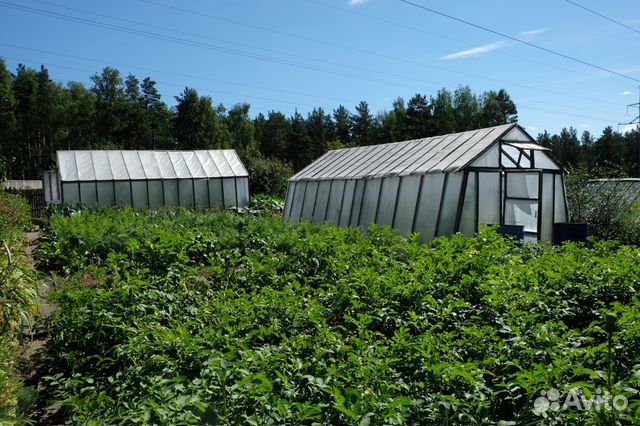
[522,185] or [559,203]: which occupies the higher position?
[522,185]

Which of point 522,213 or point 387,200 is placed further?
point 387,200

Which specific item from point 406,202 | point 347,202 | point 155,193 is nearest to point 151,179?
point 155,193

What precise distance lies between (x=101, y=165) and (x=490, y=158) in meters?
16.2

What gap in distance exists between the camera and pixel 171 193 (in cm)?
2175

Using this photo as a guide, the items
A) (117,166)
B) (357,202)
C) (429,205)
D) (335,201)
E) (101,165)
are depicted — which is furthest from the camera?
(117,166)

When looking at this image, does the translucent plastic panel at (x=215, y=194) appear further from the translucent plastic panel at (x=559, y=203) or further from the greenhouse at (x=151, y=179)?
the translucent plastic panel at (x=559, y=203)

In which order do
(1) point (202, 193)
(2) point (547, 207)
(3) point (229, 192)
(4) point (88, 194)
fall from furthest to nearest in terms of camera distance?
(3) point (229, 192), (1) point (202, 193), (4) point (88, 194), (2) point (547, 207)

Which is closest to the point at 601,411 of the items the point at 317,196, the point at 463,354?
the point at 463,354

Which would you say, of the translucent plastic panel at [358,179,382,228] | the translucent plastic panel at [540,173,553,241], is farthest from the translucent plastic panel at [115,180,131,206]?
the translucent plastic panel at [540,173,553,241]

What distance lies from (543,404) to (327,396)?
4.15ft

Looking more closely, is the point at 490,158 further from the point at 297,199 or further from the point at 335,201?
the point at 297,199

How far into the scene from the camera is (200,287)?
6039 mm

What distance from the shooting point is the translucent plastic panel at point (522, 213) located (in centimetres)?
1264

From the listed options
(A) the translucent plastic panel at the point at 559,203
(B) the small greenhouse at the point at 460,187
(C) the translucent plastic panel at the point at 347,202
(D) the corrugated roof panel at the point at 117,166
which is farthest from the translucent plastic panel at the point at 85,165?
(A) the translucent plastic panel at the point at 559,203
